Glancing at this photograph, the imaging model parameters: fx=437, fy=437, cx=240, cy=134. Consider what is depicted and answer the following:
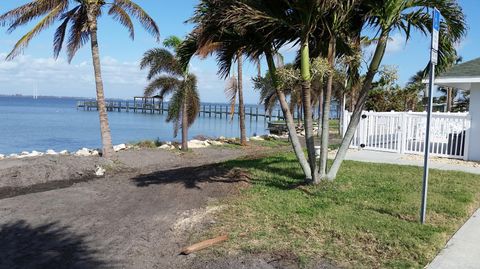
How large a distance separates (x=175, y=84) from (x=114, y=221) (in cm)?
1282

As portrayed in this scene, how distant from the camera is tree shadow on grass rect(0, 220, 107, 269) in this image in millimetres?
5461

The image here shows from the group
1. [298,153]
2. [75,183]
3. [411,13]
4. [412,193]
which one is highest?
[411,13]

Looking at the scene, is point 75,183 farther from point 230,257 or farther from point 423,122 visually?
point 423,122

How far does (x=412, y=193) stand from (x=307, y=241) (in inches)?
129

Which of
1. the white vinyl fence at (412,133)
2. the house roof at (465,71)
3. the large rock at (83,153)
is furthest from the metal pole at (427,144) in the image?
the large rock at (83,153)

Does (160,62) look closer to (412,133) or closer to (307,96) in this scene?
(412,133)

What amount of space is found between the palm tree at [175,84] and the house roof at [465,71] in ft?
32.7

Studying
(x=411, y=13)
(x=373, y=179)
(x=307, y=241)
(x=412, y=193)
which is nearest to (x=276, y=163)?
(x=373, y=179)

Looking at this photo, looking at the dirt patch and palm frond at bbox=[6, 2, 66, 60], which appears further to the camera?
palm frond at bbox=[6, 2, 66, 60]

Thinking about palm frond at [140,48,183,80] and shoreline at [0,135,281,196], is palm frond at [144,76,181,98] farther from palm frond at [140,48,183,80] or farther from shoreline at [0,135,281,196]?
shoreline at [0,135,281,196]

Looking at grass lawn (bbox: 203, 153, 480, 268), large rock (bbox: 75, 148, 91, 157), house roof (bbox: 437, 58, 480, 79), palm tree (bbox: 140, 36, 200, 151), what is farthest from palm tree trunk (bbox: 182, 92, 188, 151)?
house roof (bbox: 437, 58, 480, 79)

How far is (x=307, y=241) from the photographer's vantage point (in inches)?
218

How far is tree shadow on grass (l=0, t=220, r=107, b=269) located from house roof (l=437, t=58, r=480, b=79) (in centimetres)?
1139

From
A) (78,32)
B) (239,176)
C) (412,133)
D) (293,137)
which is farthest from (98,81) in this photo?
(412,133)
